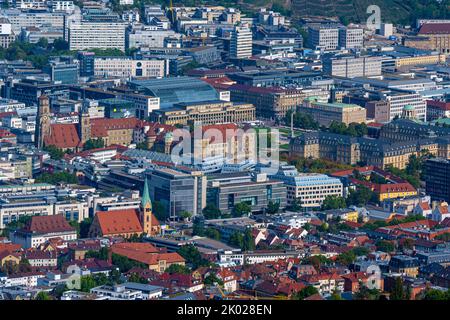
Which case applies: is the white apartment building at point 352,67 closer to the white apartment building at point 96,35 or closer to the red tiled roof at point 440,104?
the red tiled roof at point 440,104

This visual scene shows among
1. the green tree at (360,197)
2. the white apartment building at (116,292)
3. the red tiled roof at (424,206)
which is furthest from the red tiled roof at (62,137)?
the white apartment building at (116,292)

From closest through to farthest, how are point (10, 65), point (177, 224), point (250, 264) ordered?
1. point (250, 264)
2. point (177, 224)
3. point (10, 65)

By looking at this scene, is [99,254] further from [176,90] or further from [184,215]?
[176,90]

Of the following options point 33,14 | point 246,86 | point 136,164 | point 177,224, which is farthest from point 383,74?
Result: point 177,224

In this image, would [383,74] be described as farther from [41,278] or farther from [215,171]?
[41,278]

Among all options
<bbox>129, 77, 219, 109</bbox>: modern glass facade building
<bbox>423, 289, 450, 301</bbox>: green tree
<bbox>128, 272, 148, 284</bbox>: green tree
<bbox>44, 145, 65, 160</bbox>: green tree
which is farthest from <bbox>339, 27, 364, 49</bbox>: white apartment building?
<bbox>423, 289, 450, 301</bbox>: green tree
